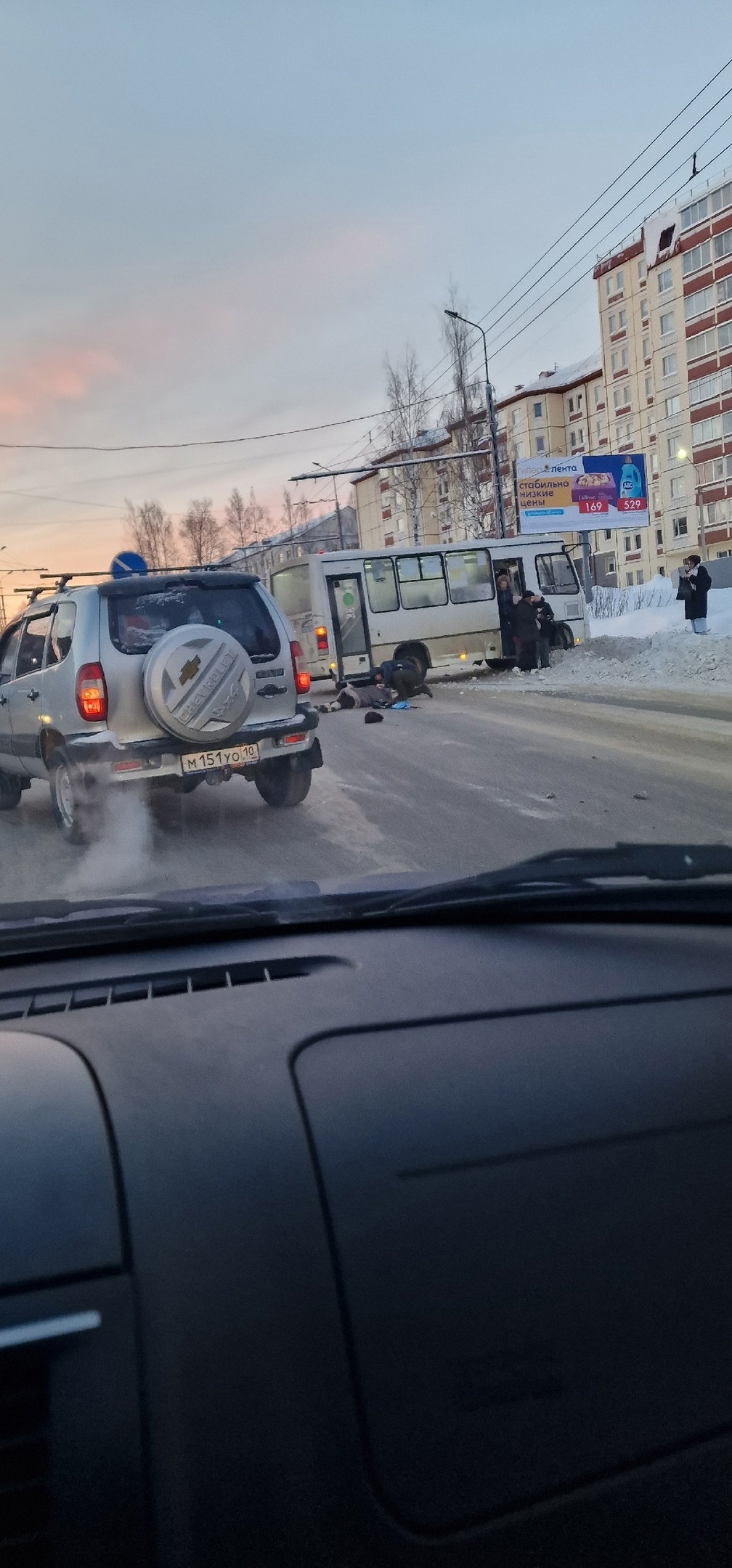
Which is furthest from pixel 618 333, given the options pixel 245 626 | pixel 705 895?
pixel 705 895

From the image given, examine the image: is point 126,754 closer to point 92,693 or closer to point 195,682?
point 92,693

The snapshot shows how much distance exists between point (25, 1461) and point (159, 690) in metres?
6.48

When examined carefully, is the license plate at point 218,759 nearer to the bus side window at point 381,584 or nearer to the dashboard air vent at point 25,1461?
the dashboard air vent at point 25,1461

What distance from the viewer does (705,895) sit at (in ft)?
7.46

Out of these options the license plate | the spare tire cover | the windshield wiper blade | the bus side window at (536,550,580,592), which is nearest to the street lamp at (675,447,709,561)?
the bus side window at (536,550,580,592)

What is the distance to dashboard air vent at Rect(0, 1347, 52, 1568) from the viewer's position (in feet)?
4.34

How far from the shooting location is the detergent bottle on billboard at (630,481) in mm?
40438

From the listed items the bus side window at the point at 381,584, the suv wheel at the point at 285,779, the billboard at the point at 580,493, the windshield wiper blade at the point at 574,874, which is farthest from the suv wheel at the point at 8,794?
the billboard at the point at 580,493

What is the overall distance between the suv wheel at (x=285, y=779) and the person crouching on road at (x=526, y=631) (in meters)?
14.6

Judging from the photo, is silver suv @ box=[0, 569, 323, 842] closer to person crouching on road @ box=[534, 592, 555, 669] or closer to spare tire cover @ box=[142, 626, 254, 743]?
spare tire cover @ box=[142, 626, 254, 743]

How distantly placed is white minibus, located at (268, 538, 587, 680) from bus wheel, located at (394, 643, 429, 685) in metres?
0.02

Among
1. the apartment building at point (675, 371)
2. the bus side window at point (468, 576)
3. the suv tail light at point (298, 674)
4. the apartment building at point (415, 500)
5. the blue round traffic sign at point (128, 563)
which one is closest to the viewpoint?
the suv tail light at point (298, 674)

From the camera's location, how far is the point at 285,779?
886 centimetres

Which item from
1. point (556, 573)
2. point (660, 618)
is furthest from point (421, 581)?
point (660, 618)
